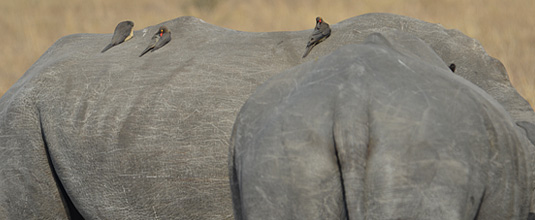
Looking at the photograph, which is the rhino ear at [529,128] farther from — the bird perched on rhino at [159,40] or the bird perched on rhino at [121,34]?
the bird perched on rhino at [121,34]

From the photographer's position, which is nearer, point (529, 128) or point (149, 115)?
point (529, 128)

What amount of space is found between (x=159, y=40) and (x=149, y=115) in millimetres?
724

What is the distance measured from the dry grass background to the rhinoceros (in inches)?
314

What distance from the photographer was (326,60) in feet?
8.98

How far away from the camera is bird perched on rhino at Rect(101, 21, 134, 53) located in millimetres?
4441

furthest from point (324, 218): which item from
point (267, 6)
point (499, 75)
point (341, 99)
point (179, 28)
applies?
point (267, 6)

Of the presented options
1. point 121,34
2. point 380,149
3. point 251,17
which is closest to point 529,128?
point 380,149

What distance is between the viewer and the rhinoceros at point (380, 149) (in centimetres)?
239

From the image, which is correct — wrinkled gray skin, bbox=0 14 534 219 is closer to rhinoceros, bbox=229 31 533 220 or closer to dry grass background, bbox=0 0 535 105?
rhinoceros, bbox=229 31 533 220

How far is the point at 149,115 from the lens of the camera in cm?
365

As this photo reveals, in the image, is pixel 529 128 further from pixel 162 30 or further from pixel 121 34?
pixel 121 34

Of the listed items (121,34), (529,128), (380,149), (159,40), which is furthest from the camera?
(121,34)

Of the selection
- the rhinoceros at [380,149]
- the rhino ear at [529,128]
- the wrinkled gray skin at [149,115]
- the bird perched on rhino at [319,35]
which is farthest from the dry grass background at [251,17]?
the rhinoceros at [380,149]

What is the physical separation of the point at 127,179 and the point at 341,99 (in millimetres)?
1560
